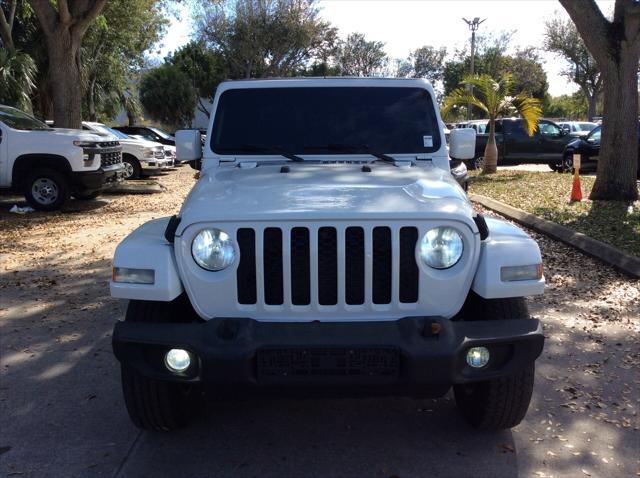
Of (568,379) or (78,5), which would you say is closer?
(568,379)

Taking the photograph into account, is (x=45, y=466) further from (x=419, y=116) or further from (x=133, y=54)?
(x=133, y=54)

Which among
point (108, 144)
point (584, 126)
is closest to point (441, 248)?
point (108, 144)

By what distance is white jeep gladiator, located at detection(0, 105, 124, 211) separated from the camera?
460 inches

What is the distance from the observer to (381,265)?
3117 mm

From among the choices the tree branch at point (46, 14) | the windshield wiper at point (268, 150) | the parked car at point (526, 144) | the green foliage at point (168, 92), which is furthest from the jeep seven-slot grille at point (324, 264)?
the green foliage at point (168, 92)

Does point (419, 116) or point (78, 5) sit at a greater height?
point (78, 5)

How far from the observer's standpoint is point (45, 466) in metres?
3.33

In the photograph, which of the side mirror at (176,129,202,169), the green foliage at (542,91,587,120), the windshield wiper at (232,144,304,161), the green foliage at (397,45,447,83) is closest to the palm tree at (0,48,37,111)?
the side mirror at (176,129,202,169)

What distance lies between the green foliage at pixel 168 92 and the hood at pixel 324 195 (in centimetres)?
4880

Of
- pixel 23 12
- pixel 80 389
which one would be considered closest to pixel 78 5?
pixel 23 12

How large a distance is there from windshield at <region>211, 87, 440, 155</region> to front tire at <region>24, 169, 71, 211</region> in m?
8.29

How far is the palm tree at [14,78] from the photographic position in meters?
21.0

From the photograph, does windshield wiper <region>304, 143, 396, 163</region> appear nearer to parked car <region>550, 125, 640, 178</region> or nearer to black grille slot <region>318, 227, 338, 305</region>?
black grille slot <region>318, 227, 338, 305</region>

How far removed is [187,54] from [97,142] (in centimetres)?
4086
